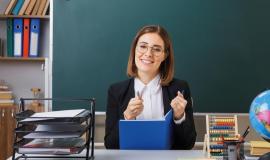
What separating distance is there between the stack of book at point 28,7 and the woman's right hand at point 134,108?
2069mm

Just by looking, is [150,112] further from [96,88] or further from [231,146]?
[96,88]

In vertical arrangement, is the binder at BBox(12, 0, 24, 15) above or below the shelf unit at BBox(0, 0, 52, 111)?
above

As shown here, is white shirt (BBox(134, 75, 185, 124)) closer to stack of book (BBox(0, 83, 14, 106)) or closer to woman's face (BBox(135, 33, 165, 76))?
woman's face (BBox(135, 33, 165, 76))

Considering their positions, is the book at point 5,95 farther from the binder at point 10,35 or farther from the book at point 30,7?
the book at point 30,7

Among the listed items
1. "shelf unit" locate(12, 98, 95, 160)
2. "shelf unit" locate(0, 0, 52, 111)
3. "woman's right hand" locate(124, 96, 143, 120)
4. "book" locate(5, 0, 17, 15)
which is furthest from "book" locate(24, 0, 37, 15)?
"shelf unit" locate(12, 98, 95, 160)

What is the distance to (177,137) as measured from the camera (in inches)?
76.9

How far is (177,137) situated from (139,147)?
30cm

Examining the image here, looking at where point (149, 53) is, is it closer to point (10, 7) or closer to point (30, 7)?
point (30, 7)

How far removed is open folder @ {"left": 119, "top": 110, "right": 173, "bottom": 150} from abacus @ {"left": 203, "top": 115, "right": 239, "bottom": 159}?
20 centimetres

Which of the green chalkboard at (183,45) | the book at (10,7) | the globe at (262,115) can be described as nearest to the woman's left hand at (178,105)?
the globe at (262,115)

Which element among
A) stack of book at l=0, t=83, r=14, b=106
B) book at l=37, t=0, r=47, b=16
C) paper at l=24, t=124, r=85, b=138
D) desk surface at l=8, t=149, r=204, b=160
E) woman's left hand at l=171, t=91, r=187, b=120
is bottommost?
desk surface at l=8, t=149, r=204, b=160

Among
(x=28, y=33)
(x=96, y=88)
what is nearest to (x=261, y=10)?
(x=96, y=88)

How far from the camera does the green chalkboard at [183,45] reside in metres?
3.00

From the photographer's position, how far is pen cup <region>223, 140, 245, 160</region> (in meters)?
1.36
